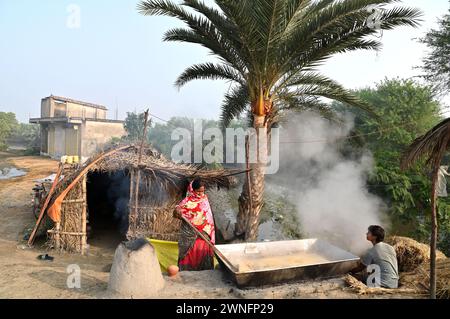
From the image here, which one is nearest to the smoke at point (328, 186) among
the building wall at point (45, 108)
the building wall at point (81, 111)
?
the building wall at point (81, 111)

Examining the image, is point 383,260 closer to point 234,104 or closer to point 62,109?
point 234,104

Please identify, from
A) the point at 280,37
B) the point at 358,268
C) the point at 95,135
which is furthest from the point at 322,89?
the point at 95,135

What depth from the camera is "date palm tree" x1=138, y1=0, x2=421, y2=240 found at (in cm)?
620

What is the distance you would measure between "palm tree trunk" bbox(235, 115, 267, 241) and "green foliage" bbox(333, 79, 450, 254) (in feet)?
9.48

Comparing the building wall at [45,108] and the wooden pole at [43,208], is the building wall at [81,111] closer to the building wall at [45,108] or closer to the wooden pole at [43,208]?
the building wall at [45,108]

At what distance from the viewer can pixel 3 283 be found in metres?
5.02

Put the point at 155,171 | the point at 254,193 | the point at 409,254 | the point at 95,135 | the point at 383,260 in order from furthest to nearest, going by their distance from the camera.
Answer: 1. the point at 95,135
2. the point at 155,171
3. the point at 254,193
4. the point at 409,254
5. the point at 383,260

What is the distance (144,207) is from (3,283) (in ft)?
12.1

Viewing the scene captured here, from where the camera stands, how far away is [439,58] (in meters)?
15.8

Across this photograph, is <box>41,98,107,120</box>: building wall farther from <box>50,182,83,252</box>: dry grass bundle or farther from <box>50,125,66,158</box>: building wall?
<box>50,182,83,252</box>: dry grass bundle

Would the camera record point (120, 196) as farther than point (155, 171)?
Yes

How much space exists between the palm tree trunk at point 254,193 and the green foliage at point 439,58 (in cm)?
1274

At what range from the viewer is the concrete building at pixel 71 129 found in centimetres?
2289

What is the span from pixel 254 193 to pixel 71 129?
19409 mm
